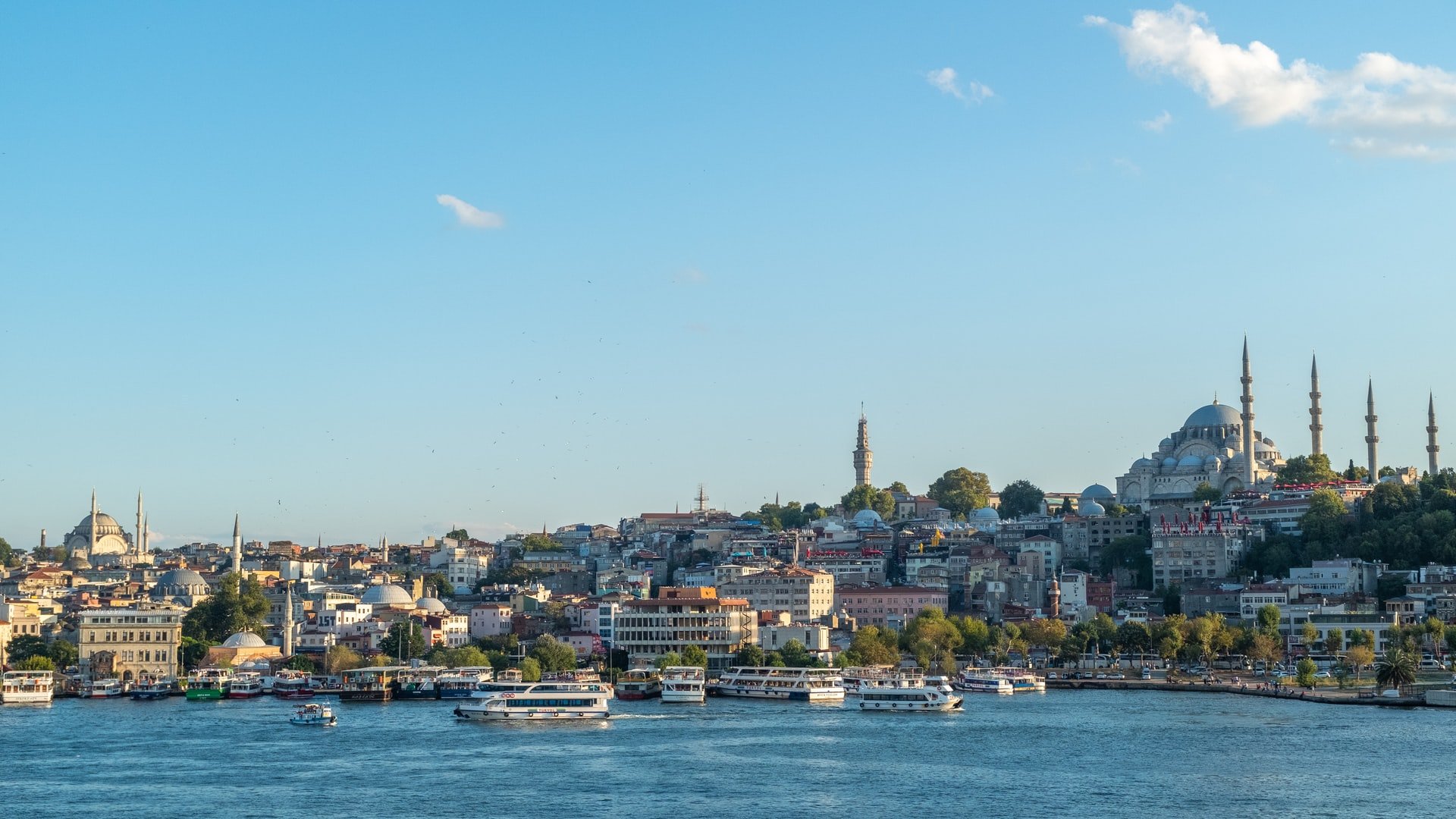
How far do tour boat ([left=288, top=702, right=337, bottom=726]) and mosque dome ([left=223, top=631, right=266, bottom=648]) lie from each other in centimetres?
1612

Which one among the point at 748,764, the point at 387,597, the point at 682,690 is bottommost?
the point at 748,764

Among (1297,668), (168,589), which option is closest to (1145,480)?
(1297,668)

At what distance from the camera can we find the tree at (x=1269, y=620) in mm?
50062

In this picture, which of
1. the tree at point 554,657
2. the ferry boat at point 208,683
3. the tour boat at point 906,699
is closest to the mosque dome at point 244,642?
the ferry boat at point 208,683

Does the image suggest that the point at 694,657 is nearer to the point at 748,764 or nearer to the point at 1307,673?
the point at 1307,673

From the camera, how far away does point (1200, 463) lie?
73625 millimetres

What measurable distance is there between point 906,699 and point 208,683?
687 inches

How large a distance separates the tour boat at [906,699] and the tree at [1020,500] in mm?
40113

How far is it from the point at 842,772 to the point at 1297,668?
1941 cm

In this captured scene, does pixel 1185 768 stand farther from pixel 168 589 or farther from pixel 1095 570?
pixel 168 589

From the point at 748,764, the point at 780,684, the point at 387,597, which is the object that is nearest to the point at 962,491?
the point at 387,597

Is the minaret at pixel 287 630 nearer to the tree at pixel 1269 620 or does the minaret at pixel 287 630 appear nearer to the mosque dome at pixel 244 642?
the mosque dome at pixel 244 642

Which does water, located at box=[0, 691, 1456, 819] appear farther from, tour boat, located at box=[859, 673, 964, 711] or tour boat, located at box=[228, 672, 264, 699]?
tour boat, located at box=[228, 672, 264, 699]

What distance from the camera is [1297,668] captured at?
4344cm
